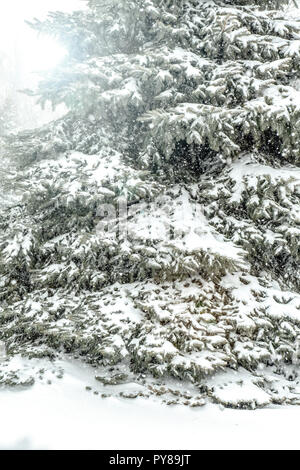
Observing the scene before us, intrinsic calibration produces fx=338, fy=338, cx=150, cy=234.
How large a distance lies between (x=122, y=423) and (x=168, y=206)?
123 inches

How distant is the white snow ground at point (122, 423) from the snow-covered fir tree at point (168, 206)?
0.37 metres

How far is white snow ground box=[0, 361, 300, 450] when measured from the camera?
3805 millimetres

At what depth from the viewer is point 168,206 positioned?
544 centimetres

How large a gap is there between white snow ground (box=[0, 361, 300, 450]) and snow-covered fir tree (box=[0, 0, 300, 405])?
369mm

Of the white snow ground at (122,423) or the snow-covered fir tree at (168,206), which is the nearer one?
the white snow ground at (122,423)

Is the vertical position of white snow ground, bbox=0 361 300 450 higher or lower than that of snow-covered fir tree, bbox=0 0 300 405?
lower

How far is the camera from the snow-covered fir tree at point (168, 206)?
15.5 ft

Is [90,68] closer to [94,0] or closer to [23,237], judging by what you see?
[94,0]

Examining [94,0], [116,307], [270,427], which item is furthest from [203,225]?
[94,0]

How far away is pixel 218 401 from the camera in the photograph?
4535mm

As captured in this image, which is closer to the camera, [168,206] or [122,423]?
[122,423]

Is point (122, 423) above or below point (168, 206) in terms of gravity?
below

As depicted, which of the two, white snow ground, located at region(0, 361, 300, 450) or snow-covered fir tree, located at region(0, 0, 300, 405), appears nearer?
white snow ground, located at region(0, 361, 300, 450)
